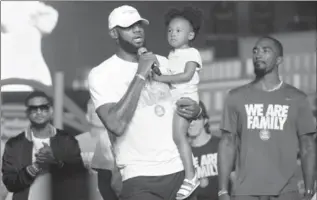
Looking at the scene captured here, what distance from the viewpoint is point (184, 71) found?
4.57 metres

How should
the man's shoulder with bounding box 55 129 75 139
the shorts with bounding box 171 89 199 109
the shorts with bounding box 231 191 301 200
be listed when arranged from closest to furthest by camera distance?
the shorts with bounding box 171 89 199 109
the shorts with bounding box 231 191 301 200
the man's shoulder with bounding box 55 129 75 139

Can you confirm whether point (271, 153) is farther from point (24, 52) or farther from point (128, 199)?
point (24, 52)

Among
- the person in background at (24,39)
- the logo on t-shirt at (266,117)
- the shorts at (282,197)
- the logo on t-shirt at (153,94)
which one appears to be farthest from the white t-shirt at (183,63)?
the person in background at (24,39)

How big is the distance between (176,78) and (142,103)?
0.36 metres

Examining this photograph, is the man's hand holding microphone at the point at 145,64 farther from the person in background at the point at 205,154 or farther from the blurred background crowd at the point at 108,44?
the person in background at the point at 205,154

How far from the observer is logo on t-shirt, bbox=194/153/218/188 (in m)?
5.60

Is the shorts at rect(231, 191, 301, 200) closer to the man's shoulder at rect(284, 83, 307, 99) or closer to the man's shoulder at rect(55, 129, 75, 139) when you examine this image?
the man's shoulder at rect(284, 83, 307, 99)

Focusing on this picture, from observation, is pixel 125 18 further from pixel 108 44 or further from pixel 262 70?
pixel 108 44

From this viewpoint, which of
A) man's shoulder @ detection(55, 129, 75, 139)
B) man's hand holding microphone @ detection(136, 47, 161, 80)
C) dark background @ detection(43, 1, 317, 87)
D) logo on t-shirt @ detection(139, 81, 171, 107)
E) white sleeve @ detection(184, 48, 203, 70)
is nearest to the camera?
man's hand holding microphone @ detection(136, 47, 161, 80)

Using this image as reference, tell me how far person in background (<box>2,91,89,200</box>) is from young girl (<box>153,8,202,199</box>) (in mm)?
1152

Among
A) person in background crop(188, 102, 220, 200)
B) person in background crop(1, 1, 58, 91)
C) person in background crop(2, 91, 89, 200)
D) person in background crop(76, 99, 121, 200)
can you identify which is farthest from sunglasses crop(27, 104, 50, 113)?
person in background crop(188, 102, 220, 200)

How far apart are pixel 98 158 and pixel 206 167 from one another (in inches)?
29.9

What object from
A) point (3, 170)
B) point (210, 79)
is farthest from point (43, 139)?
point (210, 79)

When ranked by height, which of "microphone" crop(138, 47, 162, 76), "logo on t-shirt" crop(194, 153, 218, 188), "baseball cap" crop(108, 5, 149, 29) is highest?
"baseball cap" crop(108, 5, 149, 29)
